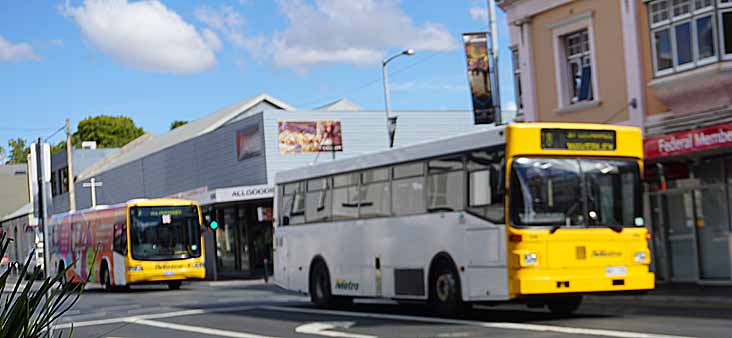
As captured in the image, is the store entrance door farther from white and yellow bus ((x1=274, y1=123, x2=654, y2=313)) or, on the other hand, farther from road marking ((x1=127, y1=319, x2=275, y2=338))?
road marking ((x1=127, y1=319, x2=275, y2=338))

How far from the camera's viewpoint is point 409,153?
17688 millimetres

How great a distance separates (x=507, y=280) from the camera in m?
15.0

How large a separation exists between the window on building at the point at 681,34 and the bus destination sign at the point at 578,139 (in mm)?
6062

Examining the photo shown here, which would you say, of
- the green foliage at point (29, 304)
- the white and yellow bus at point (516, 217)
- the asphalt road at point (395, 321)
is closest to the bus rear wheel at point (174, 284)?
the asphalt road at point (395, 321)

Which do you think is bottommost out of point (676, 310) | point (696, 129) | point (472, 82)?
point (676, 310)

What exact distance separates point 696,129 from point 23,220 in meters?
78.2

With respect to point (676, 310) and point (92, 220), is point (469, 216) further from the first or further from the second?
point (92, 220)

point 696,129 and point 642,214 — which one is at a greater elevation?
point 696,129

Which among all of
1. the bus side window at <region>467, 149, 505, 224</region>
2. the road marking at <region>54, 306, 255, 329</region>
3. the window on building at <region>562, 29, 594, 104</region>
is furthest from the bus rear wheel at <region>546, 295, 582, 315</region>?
the window on building at <region>562, 29, 594, 104</region>

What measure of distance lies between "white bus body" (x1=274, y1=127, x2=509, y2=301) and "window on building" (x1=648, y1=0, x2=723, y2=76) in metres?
7.13

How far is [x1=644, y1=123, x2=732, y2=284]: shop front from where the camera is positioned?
21516 mm

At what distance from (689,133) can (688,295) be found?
3108 millimetres

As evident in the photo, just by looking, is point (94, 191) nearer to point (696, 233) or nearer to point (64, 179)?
point (64, 179)

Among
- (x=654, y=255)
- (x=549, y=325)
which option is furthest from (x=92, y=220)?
(x=549, y=325)
